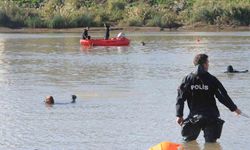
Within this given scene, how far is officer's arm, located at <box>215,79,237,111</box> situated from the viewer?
1172 centimetres

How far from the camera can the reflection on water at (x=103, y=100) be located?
46.9 ft

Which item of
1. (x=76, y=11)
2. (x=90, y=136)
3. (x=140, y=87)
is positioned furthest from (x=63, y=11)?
(x=90, y=136)

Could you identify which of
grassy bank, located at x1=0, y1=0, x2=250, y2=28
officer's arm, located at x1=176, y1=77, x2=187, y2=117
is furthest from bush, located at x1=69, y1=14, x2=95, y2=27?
officer's arm, located at x1=176, y1=77, x2=187, y2=117

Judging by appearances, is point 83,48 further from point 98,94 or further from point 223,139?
point 223,139

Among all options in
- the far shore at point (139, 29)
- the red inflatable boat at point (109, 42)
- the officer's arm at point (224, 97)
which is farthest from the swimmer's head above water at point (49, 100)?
the far shore at point (139, 29)

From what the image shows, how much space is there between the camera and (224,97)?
1176 cm

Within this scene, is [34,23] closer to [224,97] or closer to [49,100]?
[49,100]

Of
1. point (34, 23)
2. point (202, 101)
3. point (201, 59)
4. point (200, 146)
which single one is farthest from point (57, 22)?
A: point (201, 59)

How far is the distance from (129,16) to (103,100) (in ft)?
207

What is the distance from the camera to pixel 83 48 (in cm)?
4591

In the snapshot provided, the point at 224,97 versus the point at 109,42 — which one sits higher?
the point at 224,97

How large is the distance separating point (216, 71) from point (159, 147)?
59.5 ft

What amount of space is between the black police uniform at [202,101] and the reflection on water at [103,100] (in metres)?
0.96

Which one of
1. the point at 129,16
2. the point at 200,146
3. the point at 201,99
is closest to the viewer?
the point at 201,99
